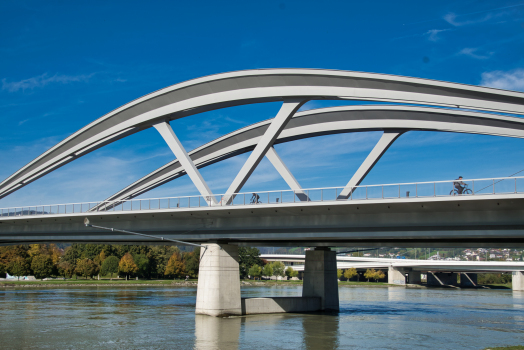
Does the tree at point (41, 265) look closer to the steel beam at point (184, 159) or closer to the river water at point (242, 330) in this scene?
the river water at point (242, 330)

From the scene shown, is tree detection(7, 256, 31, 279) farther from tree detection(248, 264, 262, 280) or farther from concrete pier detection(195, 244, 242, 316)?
concrete pier detection(195, 244, 242, 316)

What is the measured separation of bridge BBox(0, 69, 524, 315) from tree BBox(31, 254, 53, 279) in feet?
141

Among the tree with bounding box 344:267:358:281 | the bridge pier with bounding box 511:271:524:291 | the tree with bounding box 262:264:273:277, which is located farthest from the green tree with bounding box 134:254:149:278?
the bridge pier with bounding box 511:271:524:291

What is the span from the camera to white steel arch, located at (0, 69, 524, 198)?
2709 cm

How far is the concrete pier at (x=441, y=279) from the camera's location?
118825mm

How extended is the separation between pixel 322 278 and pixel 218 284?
10.8m

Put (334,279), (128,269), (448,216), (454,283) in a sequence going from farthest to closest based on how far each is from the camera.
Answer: (454,283) < (128,269) < (334,279) < (448,216)

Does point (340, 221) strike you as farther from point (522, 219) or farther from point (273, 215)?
point (522, 219)

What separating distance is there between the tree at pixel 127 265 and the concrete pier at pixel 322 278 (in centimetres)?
6161

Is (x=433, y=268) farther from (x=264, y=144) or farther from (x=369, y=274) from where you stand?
(x=264, y=144)

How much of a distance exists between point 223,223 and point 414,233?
12198 mm

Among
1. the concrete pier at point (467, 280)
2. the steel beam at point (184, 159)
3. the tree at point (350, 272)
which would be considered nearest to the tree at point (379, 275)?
the tree at point (350, 272)

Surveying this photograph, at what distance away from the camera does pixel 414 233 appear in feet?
91.7

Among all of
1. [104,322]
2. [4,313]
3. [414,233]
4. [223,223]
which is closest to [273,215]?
[223,223]
